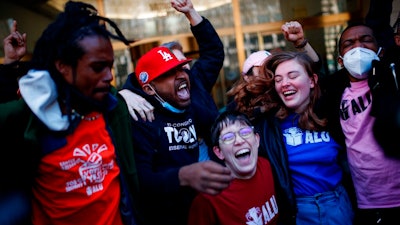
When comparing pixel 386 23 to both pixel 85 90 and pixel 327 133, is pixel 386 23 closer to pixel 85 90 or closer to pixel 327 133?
pixel 327 133

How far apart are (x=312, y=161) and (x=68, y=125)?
141 cm

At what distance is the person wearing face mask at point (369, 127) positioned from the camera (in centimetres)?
202

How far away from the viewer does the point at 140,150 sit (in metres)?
2.04

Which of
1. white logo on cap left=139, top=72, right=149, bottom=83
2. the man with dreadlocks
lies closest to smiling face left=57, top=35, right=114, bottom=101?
the man with dreadlocks

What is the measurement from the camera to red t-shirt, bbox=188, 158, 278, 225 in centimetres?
203

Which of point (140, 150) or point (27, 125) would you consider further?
point (140, 150)

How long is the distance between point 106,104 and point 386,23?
2130 mm

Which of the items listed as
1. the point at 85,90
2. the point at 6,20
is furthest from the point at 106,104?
the point at 6,20

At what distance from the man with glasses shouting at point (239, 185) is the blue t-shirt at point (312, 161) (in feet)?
0.54

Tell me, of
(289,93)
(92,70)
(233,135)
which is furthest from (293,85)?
(92,70)

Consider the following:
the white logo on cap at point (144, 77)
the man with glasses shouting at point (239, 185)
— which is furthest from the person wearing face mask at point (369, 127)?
the white logo on cap at point (144, 77)

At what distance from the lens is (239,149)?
7.03 ft

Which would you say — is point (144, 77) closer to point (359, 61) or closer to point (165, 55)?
point (165, 55)

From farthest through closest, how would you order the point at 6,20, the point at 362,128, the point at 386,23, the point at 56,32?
the point at 6,20
the point at 386,23
the point at 362,128
the point at 56,32
